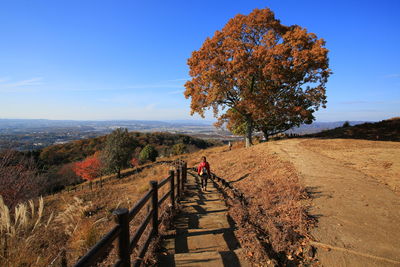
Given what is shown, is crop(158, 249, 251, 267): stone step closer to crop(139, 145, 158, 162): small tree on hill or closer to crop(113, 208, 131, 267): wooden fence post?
crop(113, 208, 131, 267): wooden fence post

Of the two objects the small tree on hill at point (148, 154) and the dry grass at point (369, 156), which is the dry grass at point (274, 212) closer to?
the dry grass at point (369, 156)

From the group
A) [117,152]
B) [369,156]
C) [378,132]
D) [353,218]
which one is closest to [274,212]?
[353,218]

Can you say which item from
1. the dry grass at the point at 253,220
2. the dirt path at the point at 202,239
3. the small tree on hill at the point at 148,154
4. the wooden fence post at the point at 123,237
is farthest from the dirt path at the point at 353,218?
the small tree on hill at the point at 148,154

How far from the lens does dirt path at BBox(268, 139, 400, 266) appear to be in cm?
413

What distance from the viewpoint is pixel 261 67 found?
18.0 m

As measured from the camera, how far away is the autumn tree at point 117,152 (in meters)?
37.5

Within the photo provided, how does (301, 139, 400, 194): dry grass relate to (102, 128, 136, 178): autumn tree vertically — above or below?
above

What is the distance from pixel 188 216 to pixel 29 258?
4155 millimetres

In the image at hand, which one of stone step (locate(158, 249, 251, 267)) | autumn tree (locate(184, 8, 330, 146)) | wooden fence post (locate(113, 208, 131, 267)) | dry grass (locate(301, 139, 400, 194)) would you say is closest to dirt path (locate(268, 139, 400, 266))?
dry grass (locate(301, 139, 400, 194))

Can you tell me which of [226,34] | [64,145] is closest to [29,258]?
[226,34]

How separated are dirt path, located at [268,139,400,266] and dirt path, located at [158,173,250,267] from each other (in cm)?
185

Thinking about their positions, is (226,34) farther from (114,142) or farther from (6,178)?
(114,142)

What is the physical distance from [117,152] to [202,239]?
36401 mm

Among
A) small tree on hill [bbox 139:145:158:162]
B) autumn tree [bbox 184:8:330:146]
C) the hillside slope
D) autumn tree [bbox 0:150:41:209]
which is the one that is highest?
autumn tree [bbox 184:8:330:146]
